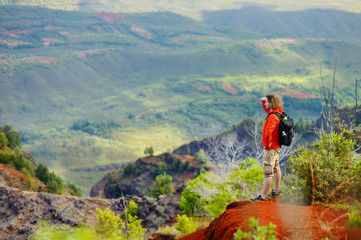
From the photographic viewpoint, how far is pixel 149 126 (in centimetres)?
13225

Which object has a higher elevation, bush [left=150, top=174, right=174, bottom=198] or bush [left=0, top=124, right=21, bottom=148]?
bush [left=0, top=124, right=21, bottom=148]

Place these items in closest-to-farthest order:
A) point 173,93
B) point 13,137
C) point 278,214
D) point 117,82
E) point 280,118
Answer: point 278,214, point 280,118, point 13,137, point 173,93, point 117,82

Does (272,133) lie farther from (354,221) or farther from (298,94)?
(298,94)

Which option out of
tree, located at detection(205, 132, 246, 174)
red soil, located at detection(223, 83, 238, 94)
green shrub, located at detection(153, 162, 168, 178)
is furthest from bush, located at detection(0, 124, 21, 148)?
red soil, located at detection(223, 83, 238, 94)

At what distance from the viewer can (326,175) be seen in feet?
25.4

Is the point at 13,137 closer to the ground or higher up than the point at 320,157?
closer to the ground

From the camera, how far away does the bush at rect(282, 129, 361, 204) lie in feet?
24.2

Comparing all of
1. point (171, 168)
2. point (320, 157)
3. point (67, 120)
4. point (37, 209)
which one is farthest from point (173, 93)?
point (320, 157)

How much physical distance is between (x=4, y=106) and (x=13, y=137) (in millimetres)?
122214

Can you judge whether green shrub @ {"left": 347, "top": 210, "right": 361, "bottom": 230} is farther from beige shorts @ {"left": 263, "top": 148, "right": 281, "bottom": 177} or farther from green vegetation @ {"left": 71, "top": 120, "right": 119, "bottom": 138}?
green vegetation @ {"left": 71, "top": 120, "right": 119, "bottom": 138}

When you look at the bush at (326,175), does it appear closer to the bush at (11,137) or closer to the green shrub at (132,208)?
the green shrub at (132,208)

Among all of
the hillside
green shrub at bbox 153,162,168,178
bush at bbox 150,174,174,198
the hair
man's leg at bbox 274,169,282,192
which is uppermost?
the hair

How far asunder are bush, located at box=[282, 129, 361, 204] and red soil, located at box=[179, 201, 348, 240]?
2.59 ft

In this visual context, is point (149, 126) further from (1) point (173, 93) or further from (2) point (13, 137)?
(2) point (13, 137)
